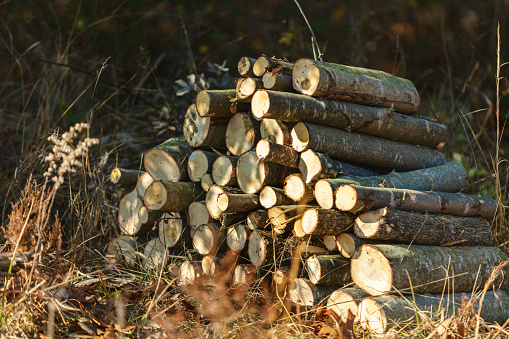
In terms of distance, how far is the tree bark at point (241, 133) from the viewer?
10.3 ft

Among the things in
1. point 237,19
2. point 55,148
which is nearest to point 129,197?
point 55,148

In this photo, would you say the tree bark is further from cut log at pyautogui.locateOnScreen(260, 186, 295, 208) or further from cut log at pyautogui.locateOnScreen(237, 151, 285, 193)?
cut log at pyautogui.locateOnScreen(260, 186, 295, 208)

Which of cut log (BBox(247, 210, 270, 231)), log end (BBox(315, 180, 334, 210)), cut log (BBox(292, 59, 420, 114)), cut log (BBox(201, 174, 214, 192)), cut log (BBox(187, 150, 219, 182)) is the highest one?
cut log (BBox(292, 59, 420, 114))

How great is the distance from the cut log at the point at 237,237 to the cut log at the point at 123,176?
969mm

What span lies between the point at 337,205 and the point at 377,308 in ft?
1.79

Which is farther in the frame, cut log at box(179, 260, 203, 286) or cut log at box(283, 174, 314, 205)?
cut log at box(179, 260, 203, 286)

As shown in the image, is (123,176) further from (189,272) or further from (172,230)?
(189,272)

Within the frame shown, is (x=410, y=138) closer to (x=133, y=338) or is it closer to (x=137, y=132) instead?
(x=133, y=338)

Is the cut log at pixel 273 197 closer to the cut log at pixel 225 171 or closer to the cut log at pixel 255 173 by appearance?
the cut log at pixel 255 173

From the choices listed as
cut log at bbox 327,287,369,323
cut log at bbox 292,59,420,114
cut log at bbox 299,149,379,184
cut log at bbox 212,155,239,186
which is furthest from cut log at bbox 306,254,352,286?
cut log at bbox 292,59,420,114

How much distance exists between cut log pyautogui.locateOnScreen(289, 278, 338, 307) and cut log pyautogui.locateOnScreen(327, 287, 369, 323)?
136 mm

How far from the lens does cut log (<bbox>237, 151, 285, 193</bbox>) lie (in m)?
2.96

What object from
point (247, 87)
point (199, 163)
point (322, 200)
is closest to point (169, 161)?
point (199, 163)

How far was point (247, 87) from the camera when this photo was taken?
10.3 ft
